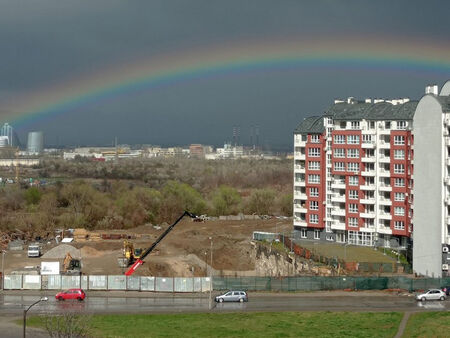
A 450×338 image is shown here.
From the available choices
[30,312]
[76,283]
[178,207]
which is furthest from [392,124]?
[178,207]

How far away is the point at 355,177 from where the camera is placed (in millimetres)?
62125

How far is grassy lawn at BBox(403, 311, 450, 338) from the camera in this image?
116 feet

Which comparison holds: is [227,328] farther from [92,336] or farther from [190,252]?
[190,252]

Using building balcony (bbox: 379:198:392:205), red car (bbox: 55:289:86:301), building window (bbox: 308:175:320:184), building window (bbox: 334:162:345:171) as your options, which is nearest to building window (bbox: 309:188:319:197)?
building window (bbox: 308:175:320:184)

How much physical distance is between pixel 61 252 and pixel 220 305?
22.9 metres

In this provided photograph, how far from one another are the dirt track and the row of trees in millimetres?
8488

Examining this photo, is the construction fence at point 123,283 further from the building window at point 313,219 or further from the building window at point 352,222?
the building window at point 313,219

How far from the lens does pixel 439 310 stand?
133ft

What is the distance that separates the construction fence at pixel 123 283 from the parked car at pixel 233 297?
287 cm

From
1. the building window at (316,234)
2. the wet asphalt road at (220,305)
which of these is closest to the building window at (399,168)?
the building window at (316,234)

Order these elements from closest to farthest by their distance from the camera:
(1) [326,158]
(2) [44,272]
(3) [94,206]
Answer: (2) [44,272], (1) [326,158], (3) [94,206]

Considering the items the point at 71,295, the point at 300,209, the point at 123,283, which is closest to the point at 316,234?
the point at 300,209

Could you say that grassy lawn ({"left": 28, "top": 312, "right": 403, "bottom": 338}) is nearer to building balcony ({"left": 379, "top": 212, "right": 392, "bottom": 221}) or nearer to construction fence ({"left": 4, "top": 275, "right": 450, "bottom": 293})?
construction fence ({"left": 4, "top": 275, "right": 450, "bottom": 293})

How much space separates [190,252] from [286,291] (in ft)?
58.3
